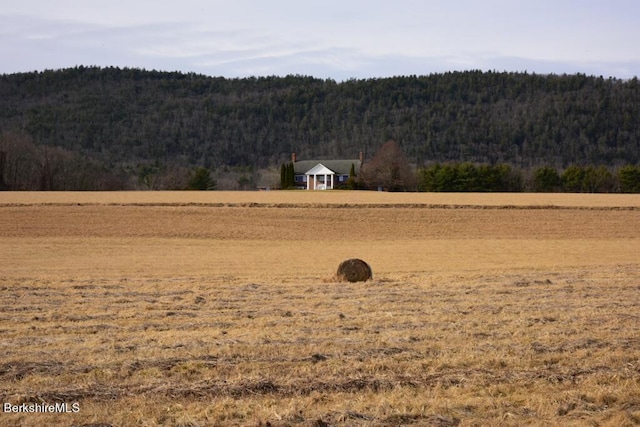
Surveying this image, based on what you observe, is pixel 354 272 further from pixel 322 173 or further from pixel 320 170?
pixel 320 170

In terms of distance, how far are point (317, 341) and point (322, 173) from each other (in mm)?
107811

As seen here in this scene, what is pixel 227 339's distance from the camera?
11875mm

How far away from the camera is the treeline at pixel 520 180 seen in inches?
3748

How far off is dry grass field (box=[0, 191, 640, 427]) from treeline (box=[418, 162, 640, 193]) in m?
63.7

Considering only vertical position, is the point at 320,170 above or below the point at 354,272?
above

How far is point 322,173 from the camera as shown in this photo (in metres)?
119

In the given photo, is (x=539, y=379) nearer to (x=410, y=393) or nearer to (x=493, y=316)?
(x=410, y=393)

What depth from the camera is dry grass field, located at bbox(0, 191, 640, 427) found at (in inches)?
328

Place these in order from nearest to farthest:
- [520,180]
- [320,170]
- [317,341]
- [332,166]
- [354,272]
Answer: [317,341] < [354,272] < [520,180] < [320,170] < [332,166]

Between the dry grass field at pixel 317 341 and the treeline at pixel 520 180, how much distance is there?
63.7 meters

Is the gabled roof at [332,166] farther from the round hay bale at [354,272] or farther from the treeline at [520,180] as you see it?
the round hay bale at [354,272]

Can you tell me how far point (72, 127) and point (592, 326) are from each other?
17986cm

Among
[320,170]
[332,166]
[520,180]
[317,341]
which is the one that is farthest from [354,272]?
[332,166]

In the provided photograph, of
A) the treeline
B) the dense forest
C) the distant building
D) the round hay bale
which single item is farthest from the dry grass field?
the dense forest
